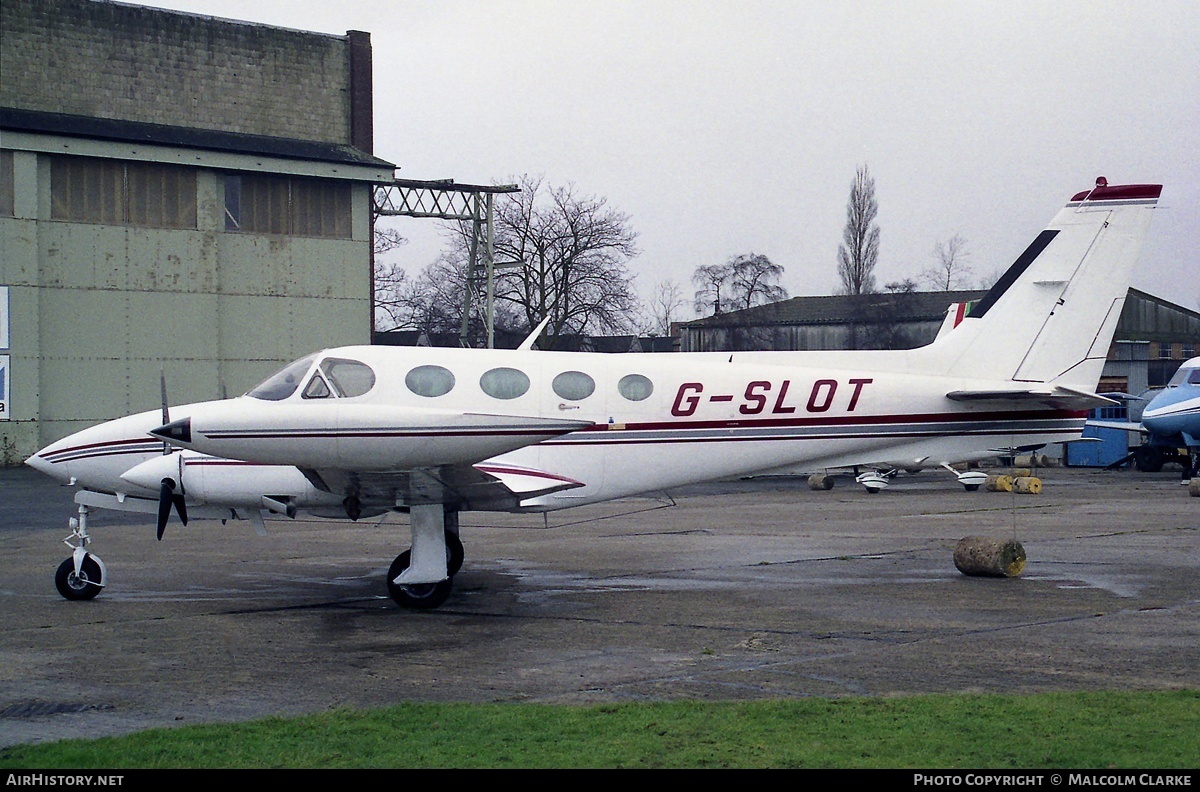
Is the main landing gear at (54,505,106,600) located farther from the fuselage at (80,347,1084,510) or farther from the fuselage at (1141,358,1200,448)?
the fuselage at (1141,358,1200,448)

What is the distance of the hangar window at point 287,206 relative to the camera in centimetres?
4197

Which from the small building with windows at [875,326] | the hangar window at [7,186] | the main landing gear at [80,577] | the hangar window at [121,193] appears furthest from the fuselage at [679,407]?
the small building with windows at [875,326]

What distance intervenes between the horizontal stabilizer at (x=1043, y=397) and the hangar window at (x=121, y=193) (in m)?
32.6

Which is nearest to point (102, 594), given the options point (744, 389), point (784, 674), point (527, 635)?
point (527, 635)

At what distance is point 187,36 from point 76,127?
594cm

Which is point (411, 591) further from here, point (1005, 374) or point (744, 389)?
point (1005, 374)

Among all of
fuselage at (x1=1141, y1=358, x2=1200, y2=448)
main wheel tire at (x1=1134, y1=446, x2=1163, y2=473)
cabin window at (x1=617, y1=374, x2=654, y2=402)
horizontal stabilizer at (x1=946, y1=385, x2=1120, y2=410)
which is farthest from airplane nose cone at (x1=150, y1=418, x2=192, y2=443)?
main wheel tire at (x1=1134, y1=446, x2=1163, y2=473)

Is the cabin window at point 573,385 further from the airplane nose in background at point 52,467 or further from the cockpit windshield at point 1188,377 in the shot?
the cockpit windshield at point 1188,377

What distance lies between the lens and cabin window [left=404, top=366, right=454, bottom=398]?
13.3m

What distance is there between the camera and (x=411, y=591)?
12.8m

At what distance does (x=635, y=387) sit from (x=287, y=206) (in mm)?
31449

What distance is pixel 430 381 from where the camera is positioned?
1334 centimetres

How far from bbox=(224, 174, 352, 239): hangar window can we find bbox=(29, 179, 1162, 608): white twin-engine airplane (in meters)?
29.1
